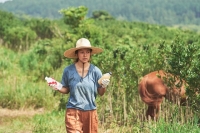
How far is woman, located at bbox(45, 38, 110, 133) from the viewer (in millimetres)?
4480

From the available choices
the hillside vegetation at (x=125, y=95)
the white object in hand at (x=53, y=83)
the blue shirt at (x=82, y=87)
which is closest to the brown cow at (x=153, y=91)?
the hillside vegetation at (x=125, y=95)

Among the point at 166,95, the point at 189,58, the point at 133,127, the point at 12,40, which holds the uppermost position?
the point at 12,40

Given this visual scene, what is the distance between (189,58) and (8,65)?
9415 millimetres

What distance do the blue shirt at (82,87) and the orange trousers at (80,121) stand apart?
0.06m

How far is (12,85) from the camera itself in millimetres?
10406

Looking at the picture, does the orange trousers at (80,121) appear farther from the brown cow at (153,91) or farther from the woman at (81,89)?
the brown cow at (153,91)

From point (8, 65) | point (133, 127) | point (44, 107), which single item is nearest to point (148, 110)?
point (133, 127)

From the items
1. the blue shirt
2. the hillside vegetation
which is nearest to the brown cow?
the hillside vegetation

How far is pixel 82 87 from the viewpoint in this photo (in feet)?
14.7

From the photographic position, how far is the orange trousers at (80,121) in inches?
176

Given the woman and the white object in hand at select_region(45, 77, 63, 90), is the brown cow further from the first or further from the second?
the white object in hand at select_region(45, 77, 63, 90)

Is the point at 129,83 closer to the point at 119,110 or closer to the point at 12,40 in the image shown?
the point at 119,110

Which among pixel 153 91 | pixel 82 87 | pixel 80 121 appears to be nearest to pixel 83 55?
pixel 82 87

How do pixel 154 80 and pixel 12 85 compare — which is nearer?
pixel 154 80
